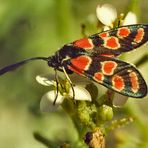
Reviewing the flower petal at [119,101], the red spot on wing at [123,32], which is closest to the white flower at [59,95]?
the flower petal at [119,101]

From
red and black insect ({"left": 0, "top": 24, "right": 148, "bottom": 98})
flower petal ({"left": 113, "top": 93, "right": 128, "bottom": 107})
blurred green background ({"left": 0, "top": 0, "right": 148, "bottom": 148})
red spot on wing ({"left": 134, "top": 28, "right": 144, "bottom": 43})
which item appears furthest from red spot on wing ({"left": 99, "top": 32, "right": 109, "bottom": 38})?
blurred green background ({"left": 0, "top": 0, "right": 148, "bottom": 148})

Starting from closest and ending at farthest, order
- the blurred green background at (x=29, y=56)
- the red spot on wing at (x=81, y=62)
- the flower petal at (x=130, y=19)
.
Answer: the red spot on wing at (x=81, y=62)
the flower petal at (x=130, y=19)
the blurred green background at (x=29, y=56)

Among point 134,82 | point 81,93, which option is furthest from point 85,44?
point 134,82

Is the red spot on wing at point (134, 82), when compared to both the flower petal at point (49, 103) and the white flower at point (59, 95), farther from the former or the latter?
the flower petal at point (49, 103)

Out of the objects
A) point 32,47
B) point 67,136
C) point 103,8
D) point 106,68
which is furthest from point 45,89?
point 106,68

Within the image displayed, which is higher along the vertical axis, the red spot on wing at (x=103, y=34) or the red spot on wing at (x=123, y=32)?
the red spot on wing at (x=103, y=34)

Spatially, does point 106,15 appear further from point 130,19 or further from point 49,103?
point 49,103

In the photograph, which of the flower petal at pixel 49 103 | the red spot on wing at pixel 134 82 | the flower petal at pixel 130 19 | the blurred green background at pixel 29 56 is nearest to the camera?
the red spot on wing at pixel 134 82
